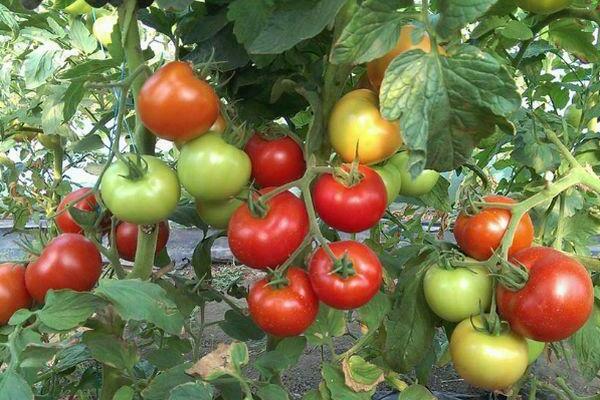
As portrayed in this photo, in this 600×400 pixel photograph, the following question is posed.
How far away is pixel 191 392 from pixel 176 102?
32 cm

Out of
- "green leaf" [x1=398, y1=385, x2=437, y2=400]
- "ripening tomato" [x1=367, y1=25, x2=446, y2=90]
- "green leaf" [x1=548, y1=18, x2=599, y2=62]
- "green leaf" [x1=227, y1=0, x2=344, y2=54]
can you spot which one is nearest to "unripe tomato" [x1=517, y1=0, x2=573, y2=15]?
"ripening tomato" [x1=367, y1=25, x2=446, y2=90]

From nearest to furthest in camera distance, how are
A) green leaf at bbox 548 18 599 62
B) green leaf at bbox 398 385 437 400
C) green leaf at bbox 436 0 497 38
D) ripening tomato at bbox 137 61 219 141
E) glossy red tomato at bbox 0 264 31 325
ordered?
green leaf at bbox 436 0 497 38, ripening tomato at bbox 137 61 219 141, glossy red tomato at bbox 0 264 31 325, green leaf at bbox 398 385 437 400, green leaf at bbox 548 18 599 62

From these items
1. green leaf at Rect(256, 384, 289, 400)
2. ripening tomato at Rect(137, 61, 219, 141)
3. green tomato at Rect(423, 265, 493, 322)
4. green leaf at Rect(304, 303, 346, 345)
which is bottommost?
green leaf at Rect(304, 303, 346, 345)

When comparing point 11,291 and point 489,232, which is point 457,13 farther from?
point 11,291

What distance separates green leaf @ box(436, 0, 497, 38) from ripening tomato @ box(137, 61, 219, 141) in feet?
0.81

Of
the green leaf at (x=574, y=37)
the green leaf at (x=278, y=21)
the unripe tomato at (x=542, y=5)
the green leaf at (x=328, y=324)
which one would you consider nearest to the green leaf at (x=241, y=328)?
the green leaf at (x=328, y=324)

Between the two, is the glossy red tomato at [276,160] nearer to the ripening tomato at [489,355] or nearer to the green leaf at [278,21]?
the green leaf at [278,21]

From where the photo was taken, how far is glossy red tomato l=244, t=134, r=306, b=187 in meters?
0.68

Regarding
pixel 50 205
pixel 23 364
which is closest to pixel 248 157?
pixel 23 364

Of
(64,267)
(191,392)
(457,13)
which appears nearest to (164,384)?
(191,392)

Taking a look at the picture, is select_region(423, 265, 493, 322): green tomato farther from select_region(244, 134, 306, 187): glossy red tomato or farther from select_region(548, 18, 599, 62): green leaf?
select_region(548, 18, 599, 62): green leaf

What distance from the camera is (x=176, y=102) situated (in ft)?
1.96

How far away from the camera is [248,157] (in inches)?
26.7

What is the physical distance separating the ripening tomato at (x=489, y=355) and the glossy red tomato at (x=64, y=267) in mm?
456
